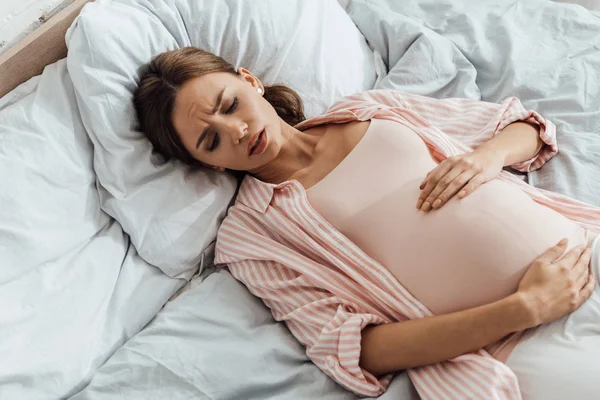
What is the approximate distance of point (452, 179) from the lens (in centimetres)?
107

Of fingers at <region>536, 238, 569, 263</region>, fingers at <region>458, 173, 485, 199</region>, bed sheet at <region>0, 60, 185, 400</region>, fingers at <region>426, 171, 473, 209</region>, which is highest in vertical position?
bed sheet at <region>0, 60, 185, 400</region>

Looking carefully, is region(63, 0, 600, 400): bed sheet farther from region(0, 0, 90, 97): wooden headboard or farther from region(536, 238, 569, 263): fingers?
region(0, 0, 90, 97): wooden headboard

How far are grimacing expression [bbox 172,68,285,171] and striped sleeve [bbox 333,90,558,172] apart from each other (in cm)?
24

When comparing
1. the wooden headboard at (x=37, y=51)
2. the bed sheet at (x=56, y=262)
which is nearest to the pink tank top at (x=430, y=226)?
the bed sheet at (x=56, y=262)

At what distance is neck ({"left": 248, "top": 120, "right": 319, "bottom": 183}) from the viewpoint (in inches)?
49.5

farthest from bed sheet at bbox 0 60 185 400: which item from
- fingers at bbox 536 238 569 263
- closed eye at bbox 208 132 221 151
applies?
fingers at bbox 536 238 569 263

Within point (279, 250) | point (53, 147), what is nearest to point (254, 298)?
point (279, 250)

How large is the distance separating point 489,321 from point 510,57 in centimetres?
83

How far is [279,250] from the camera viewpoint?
1.14 meters

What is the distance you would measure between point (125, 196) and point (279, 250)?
0.33 m

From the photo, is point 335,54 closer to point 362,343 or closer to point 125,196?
point 125,196

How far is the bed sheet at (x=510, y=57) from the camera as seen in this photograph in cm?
132

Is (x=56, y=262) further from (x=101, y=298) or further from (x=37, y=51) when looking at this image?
(x=37, y=51)

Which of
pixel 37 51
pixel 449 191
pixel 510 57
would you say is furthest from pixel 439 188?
pixel 37 51
